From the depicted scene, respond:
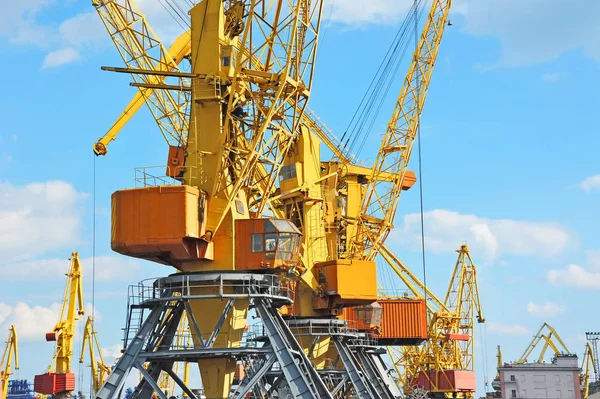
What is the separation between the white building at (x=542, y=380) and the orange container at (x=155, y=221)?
117111 millimetres

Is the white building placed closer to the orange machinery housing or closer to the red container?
the orange machinery housing

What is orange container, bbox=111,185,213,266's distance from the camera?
4256 centimetres

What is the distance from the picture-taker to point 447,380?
410 feet

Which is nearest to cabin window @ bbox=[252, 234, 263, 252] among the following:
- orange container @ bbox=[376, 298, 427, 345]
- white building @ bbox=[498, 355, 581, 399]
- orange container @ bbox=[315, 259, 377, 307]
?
orange container @ bbox=[315, 259, 377, 307]

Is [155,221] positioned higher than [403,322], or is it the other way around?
[155,221]

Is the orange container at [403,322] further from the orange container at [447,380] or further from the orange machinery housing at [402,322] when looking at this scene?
the orange container at [447,380]

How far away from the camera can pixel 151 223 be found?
42.7 m

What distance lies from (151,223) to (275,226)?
21.4 feet

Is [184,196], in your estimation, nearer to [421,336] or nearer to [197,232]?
[197,232]

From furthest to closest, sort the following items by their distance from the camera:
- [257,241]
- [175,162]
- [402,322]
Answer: [402,322] < [175,162] < [257,241]

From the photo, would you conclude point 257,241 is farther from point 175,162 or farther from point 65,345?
point 65,345

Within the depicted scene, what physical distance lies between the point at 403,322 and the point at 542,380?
64.7 m

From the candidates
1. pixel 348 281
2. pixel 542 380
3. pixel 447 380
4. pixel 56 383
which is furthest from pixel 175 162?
pixel 542 380

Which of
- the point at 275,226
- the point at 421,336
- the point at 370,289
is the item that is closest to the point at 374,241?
the point at 421,336
